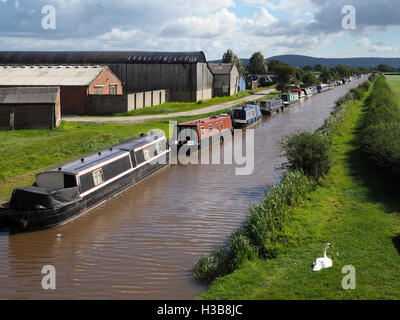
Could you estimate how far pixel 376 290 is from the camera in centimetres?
888

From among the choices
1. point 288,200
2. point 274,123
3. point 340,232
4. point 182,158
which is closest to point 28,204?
point 288,200

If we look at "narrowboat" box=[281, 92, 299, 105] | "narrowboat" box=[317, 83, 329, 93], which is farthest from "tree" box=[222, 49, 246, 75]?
"narrowboat" box=[281, 92, 299, 105]

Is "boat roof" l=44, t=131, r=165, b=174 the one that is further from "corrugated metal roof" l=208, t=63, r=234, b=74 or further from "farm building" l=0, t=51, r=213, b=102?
"corrugated metal roof" l=208, t=63, r=234, b=74

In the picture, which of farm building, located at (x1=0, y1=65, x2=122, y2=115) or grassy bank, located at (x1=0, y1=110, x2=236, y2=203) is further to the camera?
farm building, located at (x1=0, y1=65, x2=122, y2=115)

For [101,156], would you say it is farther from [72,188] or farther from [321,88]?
[321,88]

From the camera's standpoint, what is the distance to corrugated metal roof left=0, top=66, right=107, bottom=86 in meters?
40.5

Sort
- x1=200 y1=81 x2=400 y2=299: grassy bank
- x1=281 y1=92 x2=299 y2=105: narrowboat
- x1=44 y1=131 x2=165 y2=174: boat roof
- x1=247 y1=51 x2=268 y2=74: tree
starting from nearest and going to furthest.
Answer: x1=200 y1=81 x2=400 y2=299: grassy bank, x1=44 y1=131 x2=165 y2=174: boat roof, x1=281 y1=92 x2=299 y2=105: narrowboat, x1=247 y1=51 x2=268 y2=74: tree

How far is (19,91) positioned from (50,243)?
67.0 ft

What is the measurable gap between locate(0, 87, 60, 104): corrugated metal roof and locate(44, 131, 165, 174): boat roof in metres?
11.0

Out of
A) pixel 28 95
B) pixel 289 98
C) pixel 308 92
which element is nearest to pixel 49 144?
pixel 28 95

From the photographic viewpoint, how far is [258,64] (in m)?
118

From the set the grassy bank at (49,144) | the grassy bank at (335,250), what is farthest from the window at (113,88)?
the grassy bank at (335,250)

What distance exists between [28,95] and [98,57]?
24558 mm
